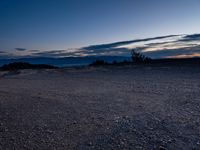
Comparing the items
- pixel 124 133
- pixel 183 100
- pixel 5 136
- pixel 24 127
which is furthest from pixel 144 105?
pixel 5 136

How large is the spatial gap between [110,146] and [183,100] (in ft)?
13.7

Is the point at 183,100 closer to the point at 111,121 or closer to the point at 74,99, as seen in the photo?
the point at 111,121

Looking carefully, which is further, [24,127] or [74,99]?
[74,99]

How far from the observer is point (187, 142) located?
15.2ft

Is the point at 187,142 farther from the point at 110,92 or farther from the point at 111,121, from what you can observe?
the point at 110,92

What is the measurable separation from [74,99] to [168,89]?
374cm

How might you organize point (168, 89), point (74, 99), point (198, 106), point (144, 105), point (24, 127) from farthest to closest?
1. point (168, 89)
2. point (74, 99)
3. point (144, 105)
4. point (198, 106)
5. point (24, 127)

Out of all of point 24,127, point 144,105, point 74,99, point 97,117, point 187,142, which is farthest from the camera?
point 74,99

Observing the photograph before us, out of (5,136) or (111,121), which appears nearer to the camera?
(5,136)

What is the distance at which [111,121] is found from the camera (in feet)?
20.1

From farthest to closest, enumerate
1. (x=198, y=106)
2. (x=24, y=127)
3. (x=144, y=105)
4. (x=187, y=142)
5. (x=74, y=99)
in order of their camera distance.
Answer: (x=74, y=99)
(x=144, y=105)
(x=198, y=106)
(x=24, y=127)
(x=187, y=142)

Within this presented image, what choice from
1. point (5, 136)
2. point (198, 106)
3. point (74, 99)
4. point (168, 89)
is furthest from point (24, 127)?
point (168, 89)

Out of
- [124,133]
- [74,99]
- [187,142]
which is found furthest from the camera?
[74,99]

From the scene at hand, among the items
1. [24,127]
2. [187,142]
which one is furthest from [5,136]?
[187,142]
